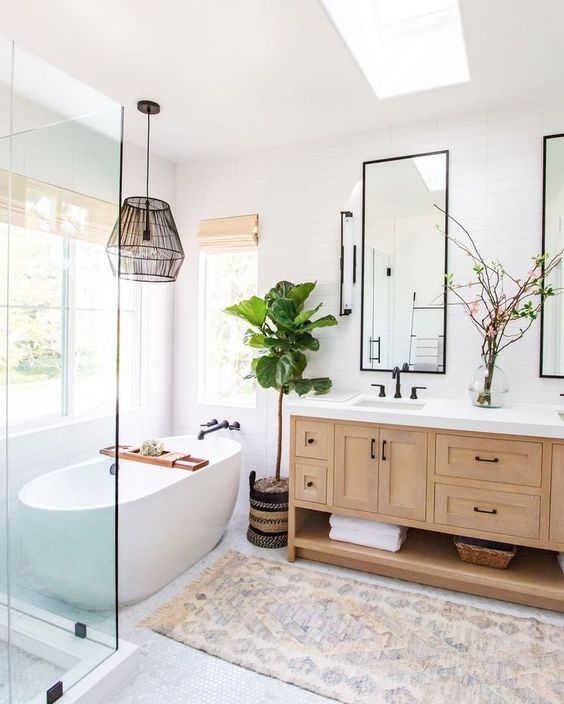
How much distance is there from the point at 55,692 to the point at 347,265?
269 cm

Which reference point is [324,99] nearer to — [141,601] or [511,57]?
[511,57]

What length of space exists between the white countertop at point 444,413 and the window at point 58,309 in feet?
3.98

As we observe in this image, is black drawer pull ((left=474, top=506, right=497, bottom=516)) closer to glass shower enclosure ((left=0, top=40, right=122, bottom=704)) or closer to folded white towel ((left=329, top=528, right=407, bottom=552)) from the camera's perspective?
folded white towel ((left=329, top=528, right=407, bottom=552))

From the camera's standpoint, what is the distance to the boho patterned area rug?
1822mm

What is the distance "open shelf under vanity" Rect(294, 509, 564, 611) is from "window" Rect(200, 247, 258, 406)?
4.20ft

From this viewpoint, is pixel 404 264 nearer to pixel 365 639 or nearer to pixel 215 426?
pixel 215 426

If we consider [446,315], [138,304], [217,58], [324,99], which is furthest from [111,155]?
[446,315]

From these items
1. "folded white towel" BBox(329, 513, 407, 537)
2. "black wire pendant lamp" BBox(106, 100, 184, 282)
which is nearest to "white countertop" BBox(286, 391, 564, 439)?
"folded white towel" BBox(329, 513, 407, 537)

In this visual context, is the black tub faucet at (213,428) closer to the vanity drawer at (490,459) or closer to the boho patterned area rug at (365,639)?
the boho patterned area rug at (365,639)

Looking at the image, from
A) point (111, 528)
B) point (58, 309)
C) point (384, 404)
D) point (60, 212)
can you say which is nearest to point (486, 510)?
point (384, 404)

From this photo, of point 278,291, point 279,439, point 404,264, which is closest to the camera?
point 404,264

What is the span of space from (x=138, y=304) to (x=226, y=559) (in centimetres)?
200

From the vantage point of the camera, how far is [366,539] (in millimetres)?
2676

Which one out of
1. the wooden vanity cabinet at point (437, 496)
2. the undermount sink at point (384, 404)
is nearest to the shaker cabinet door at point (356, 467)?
the wooden vanity cabinet at point (437, 496)
